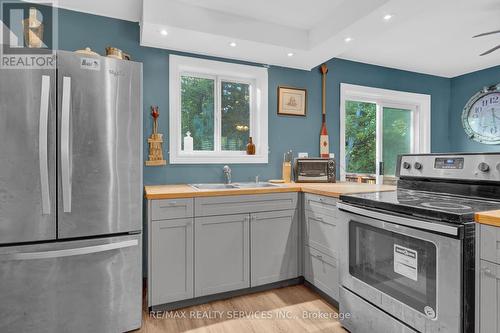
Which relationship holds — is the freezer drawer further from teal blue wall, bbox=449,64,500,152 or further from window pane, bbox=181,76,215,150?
teal blue wall, bbox=449,64,500,152

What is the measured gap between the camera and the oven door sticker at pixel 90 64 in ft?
5.49

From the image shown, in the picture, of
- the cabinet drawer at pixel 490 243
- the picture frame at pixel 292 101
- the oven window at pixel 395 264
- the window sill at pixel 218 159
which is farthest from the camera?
the picture frame at pixel 292 101

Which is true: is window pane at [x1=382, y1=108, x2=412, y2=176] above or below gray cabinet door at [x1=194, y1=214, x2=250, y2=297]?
above

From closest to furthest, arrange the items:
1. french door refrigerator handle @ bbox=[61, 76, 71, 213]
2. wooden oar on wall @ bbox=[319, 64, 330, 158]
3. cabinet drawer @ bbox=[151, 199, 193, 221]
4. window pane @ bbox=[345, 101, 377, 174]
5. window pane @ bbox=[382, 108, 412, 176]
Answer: french door refrigerator handle @ bbox=[61, 76, 71, 213]
cabinet drawer @ bbox=[151, 199, 193, 221]
wooden oar on wall @ bbox=[319, 64, 330, 158]
window pane @ bbox=[345, 101, 377, 174]
window pane @ bbox=[382, 108, 412, 176]

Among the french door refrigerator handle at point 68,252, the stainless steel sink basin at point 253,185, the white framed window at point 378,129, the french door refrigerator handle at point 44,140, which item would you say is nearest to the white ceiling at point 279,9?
the white framed window at point 378,129

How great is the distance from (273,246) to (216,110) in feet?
5.03

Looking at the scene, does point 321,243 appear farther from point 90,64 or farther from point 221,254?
point 90,64

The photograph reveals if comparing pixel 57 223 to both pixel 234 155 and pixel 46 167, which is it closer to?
pixel 46 167

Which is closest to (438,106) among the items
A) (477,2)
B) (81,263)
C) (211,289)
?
(477,2)

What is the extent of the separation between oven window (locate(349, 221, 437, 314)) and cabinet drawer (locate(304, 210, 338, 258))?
31 cm

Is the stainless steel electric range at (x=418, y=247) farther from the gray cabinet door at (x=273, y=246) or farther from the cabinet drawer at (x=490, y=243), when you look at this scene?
the gray cabinet door at (x=273, y=246)

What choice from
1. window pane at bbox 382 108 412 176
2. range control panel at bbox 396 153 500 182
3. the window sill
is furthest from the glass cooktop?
window pane at bbox 382 108 412 176

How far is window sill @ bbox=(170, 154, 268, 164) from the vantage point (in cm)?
269

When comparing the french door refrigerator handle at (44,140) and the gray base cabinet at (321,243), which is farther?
the gray base cabinet at (321,243)
